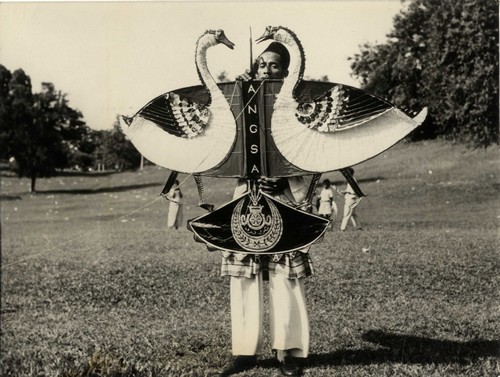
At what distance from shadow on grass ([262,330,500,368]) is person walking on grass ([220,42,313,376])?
34cm

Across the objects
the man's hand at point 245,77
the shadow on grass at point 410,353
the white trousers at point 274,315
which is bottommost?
the shadow on grass at point 410,353

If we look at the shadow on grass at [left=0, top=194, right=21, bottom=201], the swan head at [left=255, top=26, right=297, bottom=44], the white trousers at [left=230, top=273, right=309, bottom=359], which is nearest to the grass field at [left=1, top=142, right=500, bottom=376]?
the white trousers at [left=230, top=273, right=309, bottom=359]

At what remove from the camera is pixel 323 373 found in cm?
437

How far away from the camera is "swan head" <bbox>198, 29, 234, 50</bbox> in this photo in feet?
14.3

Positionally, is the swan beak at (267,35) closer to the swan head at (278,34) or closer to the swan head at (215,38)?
the swan head at (278,34)

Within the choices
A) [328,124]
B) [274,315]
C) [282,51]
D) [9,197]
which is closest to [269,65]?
[282,51]

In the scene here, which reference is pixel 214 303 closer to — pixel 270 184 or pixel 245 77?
pixel 270 184

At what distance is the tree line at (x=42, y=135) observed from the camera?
1176 centimetres

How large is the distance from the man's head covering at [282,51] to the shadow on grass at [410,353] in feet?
7.41

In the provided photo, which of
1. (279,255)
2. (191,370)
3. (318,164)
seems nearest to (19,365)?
(191,370)

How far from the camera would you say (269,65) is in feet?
14.1

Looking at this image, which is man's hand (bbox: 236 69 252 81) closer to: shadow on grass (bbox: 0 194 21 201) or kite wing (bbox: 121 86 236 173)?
kite wing (bbox: 121 86 236 173)

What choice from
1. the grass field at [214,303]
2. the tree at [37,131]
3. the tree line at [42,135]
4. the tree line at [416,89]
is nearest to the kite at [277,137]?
the grass field at [214,303]

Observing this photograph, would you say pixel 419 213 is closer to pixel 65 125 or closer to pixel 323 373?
pixel 65 125
